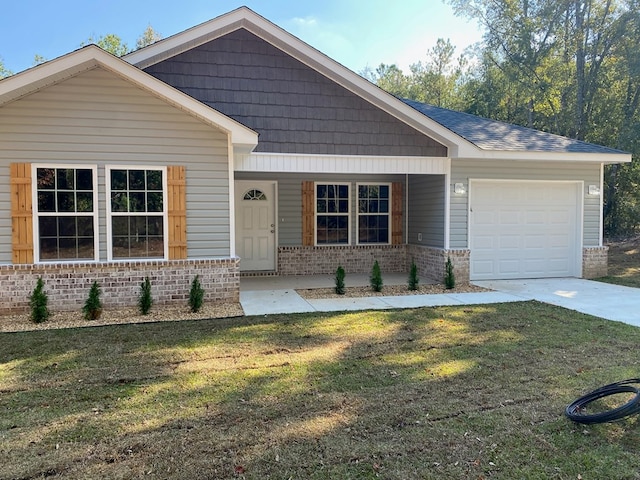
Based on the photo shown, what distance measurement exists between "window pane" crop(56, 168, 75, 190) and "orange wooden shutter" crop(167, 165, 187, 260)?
1403 millimetres

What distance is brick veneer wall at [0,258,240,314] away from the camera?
6.66 metres

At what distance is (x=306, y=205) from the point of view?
421 inches

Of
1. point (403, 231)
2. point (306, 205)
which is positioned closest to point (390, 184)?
point (403, 231)

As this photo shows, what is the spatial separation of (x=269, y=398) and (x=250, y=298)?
170 inches

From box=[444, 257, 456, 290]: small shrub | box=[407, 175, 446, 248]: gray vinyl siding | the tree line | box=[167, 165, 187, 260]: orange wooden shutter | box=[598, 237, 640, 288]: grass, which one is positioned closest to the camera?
box=[167, 165, 187, 260]: orange wooden shutter

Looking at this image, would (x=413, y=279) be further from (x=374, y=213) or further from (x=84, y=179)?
(x=84, y=179)

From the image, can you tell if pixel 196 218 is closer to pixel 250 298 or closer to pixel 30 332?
pixel 250 298

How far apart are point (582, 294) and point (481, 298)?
6.64 ft

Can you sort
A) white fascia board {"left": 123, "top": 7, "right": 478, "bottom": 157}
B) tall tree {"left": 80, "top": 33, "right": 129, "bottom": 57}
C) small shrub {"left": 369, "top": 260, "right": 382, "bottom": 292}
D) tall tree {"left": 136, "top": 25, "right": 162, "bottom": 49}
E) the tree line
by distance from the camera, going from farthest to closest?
tall tree {"left": 80, "top": 33, "right": 129, "bottom": 57} → tall tree {"left": 136, "top": 25, "right": 162, "bottom": 49} → the tree line → small shrub {"left": 369, "top": 260, "right": 382, "bottom": 292} → white fascia board {"left": 123, "top": 7, "right": 478, "bottom": 157}

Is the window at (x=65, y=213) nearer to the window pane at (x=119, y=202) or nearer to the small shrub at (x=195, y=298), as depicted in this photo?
the window pane at (x=119, y=202)

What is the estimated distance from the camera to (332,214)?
35.9 ft

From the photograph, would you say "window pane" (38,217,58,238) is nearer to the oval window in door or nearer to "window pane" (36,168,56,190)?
"window pane" (36,168,56,190)

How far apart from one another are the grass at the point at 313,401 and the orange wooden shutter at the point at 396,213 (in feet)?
17.5

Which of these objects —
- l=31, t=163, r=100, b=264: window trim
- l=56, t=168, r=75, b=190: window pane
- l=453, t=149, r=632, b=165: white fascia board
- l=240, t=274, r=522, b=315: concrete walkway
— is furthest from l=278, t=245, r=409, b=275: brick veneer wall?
l=56, t=168, r=75, b=190: window pane
